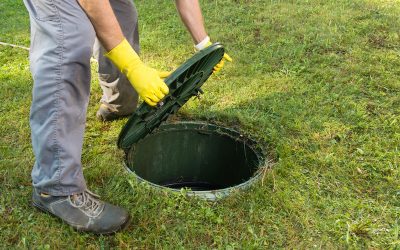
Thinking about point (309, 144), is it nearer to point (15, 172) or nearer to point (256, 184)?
point (256, 184)

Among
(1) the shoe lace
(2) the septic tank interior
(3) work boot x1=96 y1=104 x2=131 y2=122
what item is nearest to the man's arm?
(2) the septic tank interior

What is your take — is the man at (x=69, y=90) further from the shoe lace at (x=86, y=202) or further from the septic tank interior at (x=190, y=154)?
the septic tank interior at (x=190, y=154)

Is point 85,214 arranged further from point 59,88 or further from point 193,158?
point 193,158

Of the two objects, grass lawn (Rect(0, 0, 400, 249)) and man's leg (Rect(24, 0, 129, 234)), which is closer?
man's leg (Rect(24, 0, 129, 234))

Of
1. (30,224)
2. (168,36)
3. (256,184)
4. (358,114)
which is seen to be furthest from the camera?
(168,36)

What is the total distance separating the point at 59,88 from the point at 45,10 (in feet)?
1.06

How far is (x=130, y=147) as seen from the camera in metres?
2.83

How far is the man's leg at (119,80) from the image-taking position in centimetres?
288

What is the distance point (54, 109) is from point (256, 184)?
111 cm

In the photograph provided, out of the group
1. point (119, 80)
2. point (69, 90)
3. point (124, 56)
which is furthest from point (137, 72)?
point (119, 80)

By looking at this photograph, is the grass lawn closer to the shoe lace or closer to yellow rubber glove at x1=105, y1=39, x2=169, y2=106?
the shoe lace

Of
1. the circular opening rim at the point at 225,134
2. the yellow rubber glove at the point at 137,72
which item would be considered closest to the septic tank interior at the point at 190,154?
the circular opening rim at the point at 225,134

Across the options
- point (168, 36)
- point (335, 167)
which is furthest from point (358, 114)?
point (168, 36)

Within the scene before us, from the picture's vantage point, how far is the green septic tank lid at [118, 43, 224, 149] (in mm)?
2266
